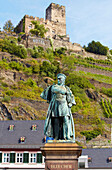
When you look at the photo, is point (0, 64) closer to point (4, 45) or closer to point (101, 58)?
point (4, 45)

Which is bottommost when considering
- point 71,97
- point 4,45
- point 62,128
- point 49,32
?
point 62,128

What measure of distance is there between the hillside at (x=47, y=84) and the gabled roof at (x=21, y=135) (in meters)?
15.4

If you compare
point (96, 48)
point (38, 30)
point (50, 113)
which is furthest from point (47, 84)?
point (50, 113)

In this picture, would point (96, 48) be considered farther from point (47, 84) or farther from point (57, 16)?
point (47, 84)

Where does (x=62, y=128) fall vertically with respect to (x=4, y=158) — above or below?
above

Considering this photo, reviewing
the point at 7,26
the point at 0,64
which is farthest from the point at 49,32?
the point at 0,64

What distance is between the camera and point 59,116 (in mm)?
9172

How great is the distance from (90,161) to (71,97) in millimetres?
17790

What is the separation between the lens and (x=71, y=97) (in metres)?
9.53

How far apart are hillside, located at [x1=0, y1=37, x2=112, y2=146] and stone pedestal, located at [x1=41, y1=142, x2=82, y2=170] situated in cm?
3482

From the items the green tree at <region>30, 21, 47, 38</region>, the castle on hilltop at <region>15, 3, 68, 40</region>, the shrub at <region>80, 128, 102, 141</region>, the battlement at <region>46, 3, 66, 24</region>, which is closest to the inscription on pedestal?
A: the shrub at <region>80, 128, 102, 141</region>

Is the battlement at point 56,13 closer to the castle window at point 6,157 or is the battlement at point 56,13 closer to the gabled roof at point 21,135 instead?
the gabled roof at point 21,135

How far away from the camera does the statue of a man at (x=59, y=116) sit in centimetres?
913

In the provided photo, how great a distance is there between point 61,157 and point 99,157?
19.3m
